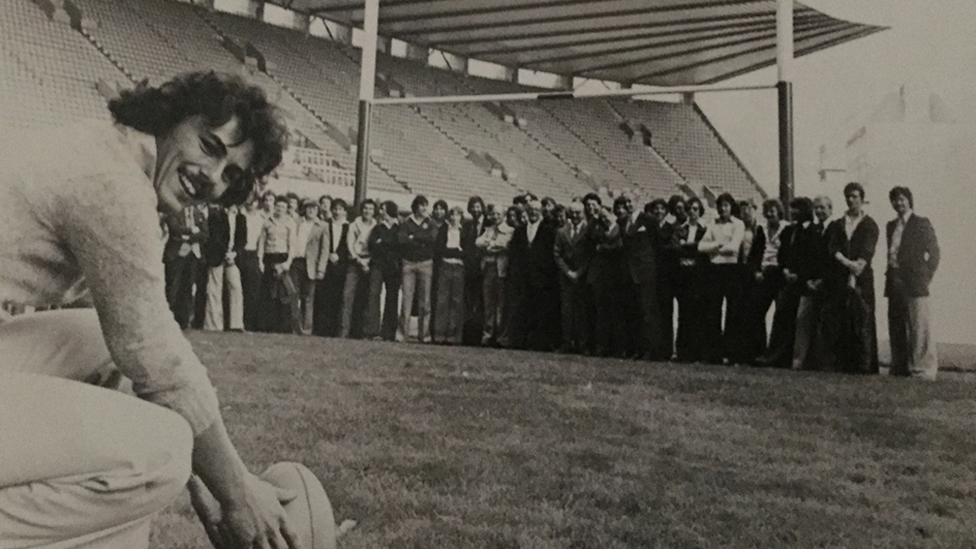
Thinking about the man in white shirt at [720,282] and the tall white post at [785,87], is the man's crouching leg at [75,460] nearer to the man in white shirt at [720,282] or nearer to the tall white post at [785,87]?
the tall white post at [785,87]

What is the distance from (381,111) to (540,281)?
3.10 feet

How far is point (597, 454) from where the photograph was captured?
1692 millimetres

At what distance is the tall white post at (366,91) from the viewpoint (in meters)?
2.18

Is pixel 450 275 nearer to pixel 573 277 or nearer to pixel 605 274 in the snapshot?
pixel 573 277

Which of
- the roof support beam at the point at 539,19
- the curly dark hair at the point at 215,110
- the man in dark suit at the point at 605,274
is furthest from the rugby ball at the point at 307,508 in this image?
Result: the man in dark suit at the point at 605,274

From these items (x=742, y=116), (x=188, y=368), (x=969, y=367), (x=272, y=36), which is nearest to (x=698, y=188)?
(x=742, y=116)

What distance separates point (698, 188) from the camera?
2.53 metres

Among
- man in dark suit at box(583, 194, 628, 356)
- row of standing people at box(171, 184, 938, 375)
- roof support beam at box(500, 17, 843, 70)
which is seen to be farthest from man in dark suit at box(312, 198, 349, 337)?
man in dark suit at box(583, 194, 628, 356)

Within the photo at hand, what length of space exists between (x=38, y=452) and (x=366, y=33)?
1.51 m

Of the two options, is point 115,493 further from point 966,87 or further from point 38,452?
point 966,87

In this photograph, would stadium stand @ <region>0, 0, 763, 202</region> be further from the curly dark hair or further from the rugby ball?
the rugby ball

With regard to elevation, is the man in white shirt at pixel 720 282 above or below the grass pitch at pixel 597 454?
above

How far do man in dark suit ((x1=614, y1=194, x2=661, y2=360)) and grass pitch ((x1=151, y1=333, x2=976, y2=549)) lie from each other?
0.80 meters

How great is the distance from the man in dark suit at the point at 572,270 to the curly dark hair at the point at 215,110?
1.61 metres
